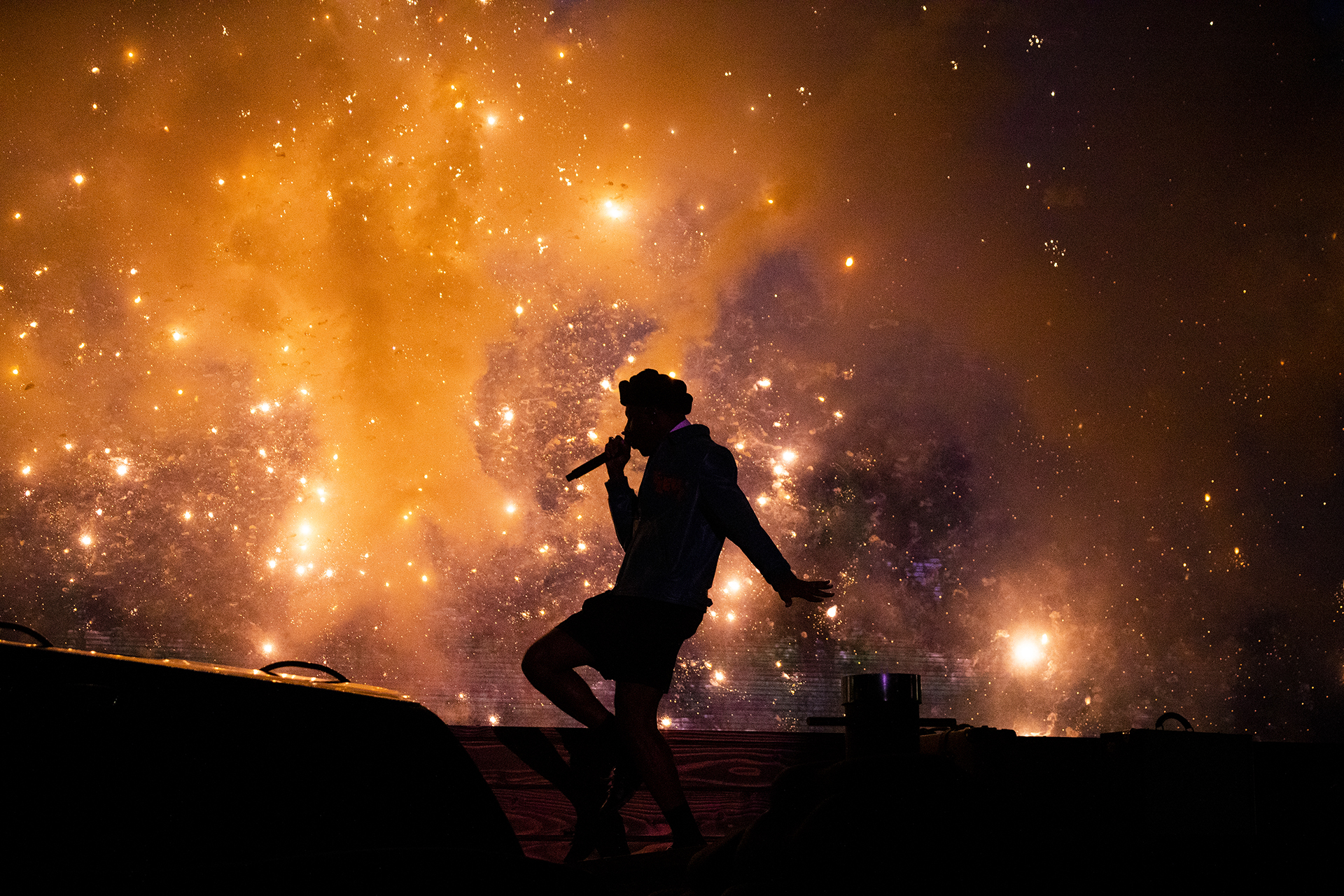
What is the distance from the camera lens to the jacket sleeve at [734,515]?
7.11ft

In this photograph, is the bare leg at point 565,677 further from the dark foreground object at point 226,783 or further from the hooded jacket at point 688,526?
the dark foreground object at point 226,783

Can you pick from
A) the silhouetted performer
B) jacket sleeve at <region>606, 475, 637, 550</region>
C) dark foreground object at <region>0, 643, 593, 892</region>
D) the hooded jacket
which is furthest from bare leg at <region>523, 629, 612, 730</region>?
dark foreground object at <region>0, 643, 593, 892</region>

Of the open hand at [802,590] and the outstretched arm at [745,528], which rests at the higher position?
the outstretched arm at [745,528]

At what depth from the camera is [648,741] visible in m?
1.90

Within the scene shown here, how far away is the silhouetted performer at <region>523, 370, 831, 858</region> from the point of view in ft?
6.34

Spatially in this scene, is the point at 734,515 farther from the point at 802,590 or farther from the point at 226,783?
the point at 226,783

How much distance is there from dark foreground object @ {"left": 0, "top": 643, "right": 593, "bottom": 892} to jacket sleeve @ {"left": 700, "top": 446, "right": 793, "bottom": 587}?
3.88ft

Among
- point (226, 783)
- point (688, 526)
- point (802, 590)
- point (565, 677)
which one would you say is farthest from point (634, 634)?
point (226, 783)

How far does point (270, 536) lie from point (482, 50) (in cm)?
371

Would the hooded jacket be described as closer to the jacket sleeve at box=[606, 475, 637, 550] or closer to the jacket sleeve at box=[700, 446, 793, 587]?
the jacket sleeve at box=[700, 446, 793, 587]

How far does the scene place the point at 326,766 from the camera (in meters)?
0.95

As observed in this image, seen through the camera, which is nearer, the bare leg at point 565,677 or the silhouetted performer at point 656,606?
the silhouetted performer at point 656,606

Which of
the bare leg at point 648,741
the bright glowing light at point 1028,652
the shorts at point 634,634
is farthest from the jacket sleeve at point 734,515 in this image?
the bright glowing light at point 1028,652

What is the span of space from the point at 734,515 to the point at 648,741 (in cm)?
61
